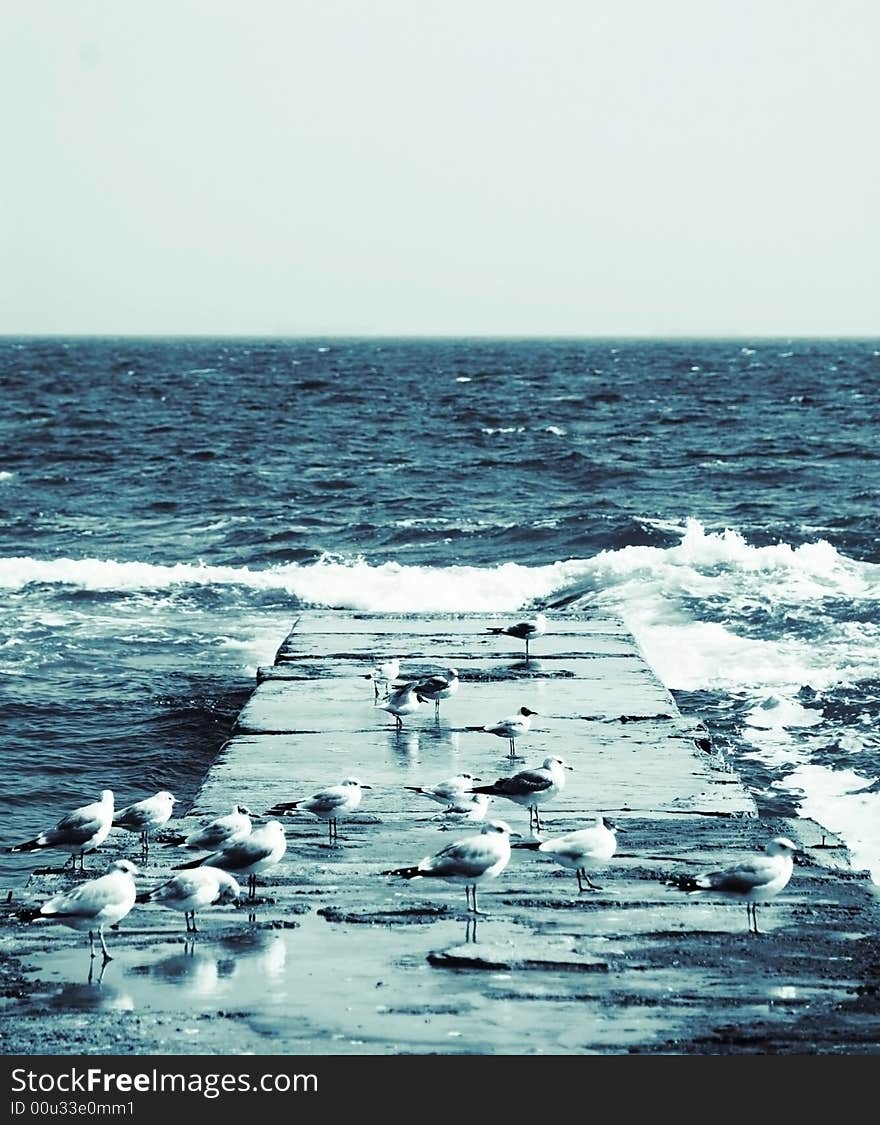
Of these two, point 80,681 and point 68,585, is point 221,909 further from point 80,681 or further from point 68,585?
point 68,585

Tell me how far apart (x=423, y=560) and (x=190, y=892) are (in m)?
22.9

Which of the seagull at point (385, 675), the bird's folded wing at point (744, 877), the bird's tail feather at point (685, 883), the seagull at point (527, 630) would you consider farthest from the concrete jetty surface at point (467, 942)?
the seagull at point (527, 630)

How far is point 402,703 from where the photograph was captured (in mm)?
14172

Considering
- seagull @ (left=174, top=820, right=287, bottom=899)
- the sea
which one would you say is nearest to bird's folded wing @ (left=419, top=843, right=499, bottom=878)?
seagull @ (left=174, top=820, right=287, bottom=899)

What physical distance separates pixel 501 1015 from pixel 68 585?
2210 centimetres

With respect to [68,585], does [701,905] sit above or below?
above

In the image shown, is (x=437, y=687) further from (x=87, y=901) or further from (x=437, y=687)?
(x=87, y=901)

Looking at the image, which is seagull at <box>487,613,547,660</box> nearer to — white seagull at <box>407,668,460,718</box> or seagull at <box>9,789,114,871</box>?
white seagull at <box>407,668,460,718</box>

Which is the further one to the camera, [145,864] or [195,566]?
[195,566]

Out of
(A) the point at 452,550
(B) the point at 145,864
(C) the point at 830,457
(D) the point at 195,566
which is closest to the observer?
(B) the point at 145,864

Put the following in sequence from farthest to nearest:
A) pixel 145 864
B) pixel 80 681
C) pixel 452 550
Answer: pixel 452 550, pixel 80 681, pixel 145 864

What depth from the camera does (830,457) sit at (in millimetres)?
49875

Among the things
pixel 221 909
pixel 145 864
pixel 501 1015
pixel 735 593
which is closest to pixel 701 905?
pixel 501 1015

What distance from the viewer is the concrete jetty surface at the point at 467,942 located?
733 cm
